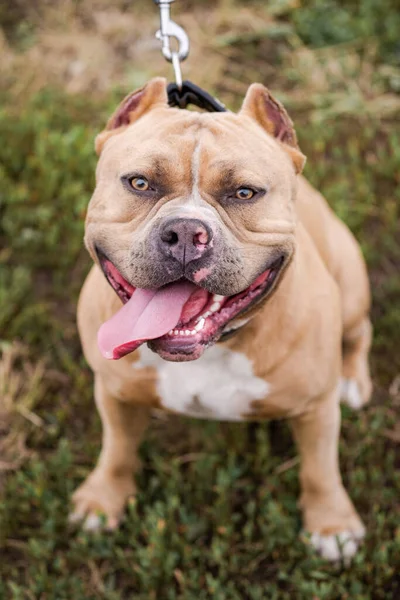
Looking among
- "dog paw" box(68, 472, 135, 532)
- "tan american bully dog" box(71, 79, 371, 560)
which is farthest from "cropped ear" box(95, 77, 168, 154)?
Answer: "dog paw" box(68, 472, 135, 532)

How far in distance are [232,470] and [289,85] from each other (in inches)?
107

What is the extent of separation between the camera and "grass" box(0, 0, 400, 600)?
290cm

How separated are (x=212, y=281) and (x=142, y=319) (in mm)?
238

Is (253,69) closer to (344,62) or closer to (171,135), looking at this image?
(344,62)

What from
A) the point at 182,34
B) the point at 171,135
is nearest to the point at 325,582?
the point at 171,135

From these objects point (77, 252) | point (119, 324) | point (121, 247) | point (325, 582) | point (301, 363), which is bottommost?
point (325, 582)

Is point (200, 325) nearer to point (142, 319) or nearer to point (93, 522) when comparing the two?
point (142, 319)

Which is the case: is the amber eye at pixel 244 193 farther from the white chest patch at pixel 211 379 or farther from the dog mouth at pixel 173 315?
the white chest patch at pixel 211 379

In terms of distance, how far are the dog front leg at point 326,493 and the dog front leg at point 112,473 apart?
0.58 m

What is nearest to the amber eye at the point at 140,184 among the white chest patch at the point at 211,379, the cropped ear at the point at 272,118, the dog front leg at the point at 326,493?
the cropped ear at the point at 272,118

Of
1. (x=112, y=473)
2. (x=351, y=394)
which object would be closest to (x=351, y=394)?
(x=351, y=394)

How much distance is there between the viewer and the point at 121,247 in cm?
223

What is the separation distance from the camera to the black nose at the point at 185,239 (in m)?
2.06

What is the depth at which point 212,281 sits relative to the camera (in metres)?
2.12
